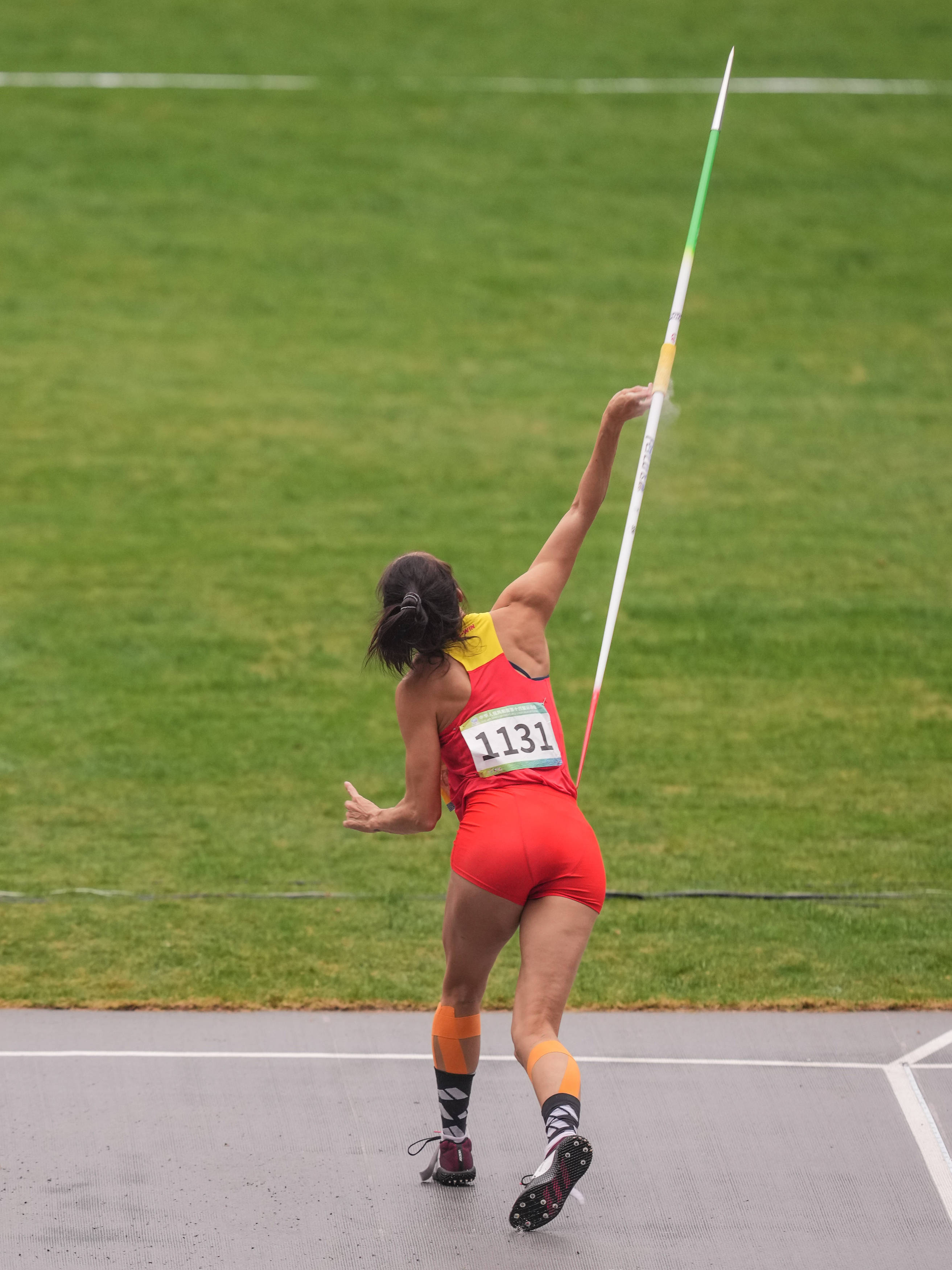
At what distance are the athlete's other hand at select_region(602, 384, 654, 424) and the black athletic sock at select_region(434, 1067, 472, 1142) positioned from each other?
209 centimetres

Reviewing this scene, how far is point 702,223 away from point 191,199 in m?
5.92

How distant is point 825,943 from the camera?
6.84 meters

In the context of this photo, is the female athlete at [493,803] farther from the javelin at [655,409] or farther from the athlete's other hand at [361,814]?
the javelin at [655,409]

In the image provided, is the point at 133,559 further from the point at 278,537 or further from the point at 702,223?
the point at 702,223

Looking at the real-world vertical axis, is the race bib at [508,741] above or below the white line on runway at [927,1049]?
above

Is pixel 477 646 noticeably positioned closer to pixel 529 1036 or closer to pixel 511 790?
pixel 511 790

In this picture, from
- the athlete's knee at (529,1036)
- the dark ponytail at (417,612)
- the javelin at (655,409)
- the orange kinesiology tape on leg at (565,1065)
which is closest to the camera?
the orange kinesiology tape on leg at (565,1065)

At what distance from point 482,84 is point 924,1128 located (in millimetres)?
16910

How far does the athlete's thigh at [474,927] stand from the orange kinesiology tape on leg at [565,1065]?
33 centimetres

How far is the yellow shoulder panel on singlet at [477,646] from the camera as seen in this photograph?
4391mm

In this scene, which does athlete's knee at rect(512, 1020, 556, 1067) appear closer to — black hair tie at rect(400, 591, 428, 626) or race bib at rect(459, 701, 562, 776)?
race bib at rect(459, 701, 562, 776)

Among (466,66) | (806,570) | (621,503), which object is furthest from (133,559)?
(466,66)

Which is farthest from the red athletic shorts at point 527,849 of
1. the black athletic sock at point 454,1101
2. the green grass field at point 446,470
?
the green grass field at point 446,470

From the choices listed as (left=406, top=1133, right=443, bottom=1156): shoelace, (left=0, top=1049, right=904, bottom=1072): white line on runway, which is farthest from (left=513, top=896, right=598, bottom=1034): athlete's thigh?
(left=0, top=1049, right=904, bottom=1072): white line on runway
